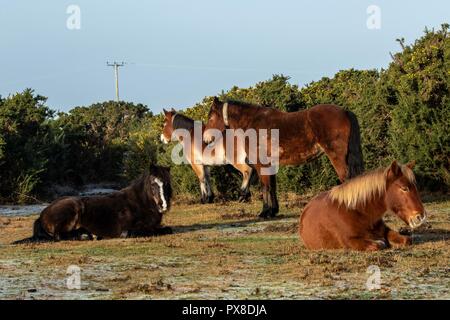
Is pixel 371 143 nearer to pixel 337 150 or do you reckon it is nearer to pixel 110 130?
pixel 337 150

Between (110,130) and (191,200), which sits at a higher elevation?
(110,130)

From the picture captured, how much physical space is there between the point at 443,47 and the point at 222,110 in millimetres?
7319

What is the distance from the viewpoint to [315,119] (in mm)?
14758

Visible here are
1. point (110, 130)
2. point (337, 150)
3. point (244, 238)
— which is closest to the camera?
point (244, 238)

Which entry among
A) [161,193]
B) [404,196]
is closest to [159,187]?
[161,193]

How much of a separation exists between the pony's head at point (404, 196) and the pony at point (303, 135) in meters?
5.48

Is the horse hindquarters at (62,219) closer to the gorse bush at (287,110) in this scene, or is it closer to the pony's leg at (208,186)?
the pony's leg at (208,186)

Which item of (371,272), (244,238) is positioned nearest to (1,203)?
(244,238)

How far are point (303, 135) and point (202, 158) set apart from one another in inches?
213

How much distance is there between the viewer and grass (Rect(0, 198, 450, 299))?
6.97 meters

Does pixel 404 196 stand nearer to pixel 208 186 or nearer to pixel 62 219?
pixel 62 219

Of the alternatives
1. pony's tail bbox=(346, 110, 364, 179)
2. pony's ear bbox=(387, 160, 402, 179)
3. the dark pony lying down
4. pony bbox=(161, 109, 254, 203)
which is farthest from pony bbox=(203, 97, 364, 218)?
pony's ear bbox=(387, 160, 402, 179)

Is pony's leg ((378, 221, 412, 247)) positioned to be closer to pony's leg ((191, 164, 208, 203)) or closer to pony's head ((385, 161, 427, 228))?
pony's head ((385, 161, 427, 228))

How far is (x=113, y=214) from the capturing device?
39.5ft
